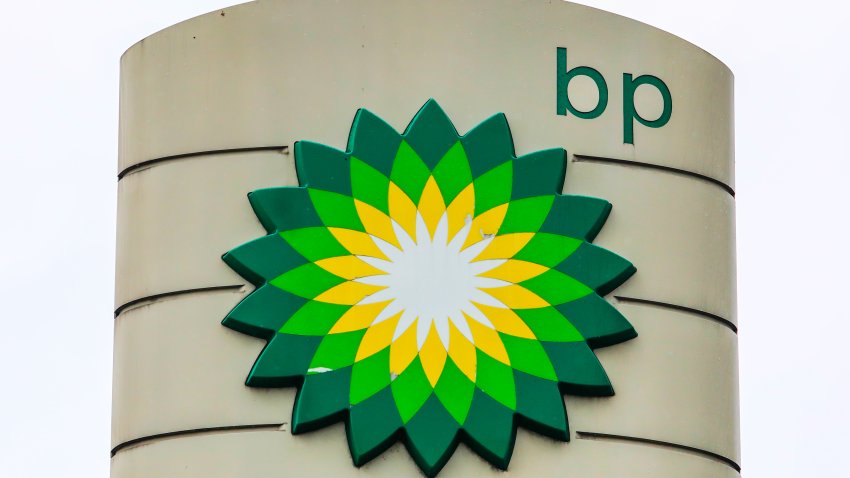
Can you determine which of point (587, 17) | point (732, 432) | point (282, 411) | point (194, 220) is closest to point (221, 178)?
point (194, 220)

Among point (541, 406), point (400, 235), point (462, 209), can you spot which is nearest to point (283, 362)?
point (400, 235)

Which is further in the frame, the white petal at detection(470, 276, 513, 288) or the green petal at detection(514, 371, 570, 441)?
the white petal at detection(470, 276, 513, 288)

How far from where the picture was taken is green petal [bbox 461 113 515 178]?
18.0 meters

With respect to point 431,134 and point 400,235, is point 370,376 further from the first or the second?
point 431,134

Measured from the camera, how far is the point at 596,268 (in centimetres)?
1798

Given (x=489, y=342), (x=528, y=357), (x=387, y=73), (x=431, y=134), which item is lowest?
(x=528, y=357)

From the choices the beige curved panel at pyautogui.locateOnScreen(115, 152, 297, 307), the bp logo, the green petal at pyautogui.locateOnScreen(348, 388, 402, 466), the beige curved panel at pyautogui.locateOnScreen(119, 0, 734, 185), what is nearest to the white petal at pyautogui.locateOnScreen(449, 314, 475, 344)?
the bp logo

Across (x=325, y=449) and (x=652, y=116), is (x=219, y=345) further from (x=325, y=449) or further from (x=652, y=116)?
(x=652, y=116)

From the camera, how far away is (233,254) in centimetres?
1780

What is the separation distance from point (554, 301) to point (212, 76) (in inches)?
117

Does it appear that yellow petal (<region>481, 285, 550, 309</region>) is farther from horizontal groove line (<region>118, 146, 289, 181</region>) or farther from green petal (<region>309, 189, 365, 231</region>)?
horizontal groove line (<region>118, 146, 289, 181</region>)

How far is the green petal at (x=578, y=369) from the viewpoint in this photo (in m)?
17.7

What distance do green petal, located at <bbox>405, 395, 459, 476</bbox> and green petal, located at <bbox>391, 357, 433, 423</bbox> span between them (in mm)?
44

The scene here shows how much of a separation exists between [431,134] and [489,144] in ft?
1.37
